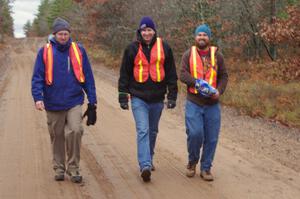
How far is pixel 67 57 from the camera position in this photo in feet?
21.4

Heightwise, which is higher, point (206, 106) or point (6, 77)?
point (206, 106)

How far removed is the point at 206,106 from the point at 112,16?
82.5 ft

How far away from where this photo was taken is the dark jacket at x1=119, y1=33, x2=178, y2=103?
669 cm

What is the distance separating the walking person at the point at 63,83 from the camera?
6461mm

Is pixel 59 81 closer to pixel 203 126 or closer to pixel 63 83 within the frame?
pixel 63 83

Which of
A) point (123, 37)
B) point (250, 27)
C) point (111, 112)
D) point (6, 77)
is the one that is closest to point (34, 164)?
point (111, 112)

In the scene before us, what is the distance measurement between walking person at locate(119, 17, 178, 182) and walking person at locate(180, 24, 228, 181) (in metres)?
0.31

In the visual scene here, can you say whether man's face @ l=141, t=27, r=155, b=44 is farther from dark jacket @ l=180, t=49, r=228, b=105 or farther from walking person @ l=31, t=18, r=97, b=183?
walking person @ l=31, t=18, r=97, b=183

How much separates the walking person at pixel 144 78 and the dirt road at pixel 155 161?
20.8 inches

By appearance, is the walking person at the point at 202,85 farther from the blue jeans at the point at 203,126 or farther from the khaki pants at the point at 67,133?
the khaki pants at the point at 67,133

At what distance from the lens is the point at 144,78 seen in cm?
668

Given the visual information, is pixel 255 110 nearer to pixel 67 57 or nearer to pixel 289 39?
pixel 289 39

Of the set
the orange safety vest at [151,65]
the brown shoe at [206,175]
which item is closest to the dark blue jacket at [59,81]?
the orange safety vest at [151,65]

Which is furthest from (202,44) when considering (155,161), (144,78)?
(155,161)
